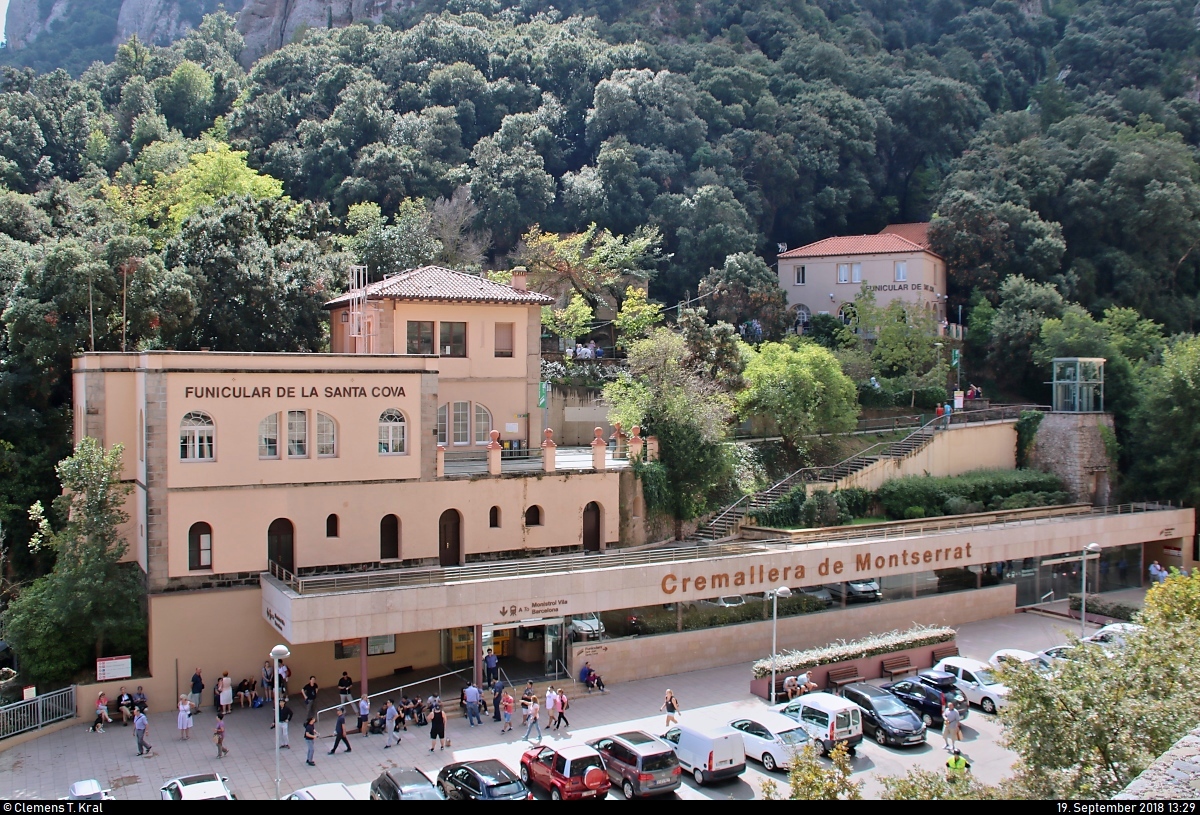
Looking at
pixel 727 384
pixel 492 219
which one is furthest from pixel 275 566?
pixel 492 219

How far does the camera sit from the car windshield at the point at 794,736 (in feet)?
85.7

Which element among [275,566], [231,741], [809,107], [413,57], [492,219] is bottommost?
[231,741]

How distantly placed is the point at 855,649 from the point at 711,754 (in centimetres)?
1059

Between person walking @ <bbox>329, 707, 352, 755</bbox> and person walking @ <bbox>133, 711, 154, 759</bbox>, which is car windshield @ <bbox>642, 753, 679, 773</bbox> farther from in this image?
person walking @ <bbox>133, 711, 154, 759</bbox>

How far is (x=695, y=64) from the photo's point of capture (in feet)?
265

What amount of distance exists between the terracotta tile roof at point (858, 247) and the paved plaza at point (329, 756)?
38740 millimetres

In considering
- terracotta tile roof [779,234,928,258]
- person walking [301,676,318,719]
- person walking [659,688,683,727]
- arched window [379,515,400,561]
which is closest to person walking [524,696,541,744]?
person walking [659,688,683,727]

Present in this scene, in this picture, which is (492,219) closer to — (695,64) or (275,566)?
(695,64)

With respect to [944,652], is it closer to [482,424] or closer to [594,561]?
[594,561]

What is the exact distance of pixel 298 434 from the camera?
33.7m

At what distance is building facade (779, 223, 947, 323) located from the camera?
208 feet

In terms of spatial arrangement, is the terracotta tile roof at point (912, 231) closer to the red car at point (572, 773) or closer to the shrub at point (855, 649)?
the shrub at point (855, 649)

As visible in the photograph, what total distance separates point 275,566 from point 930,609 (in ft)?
81.1

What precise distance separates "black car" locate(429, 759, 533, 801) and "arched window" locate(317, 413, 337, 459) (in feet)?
44.8
